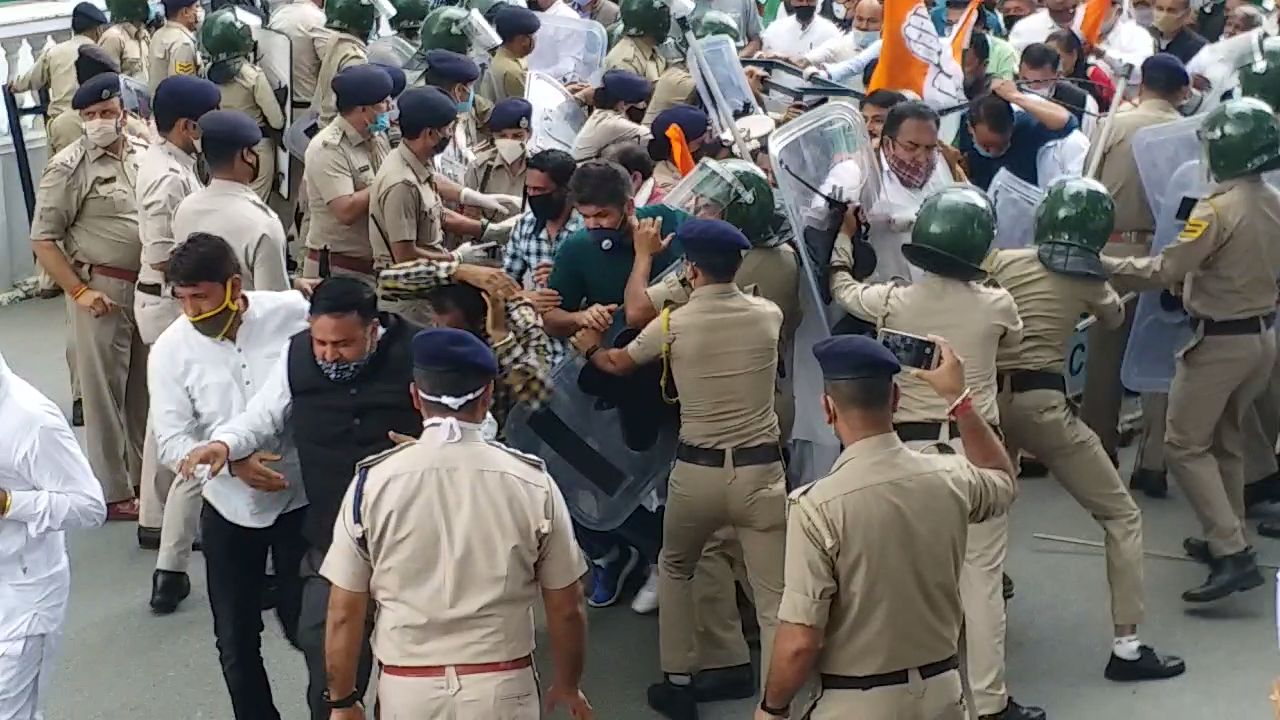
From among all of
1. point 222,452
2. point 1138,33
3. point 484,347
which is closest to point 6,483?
point 222,452

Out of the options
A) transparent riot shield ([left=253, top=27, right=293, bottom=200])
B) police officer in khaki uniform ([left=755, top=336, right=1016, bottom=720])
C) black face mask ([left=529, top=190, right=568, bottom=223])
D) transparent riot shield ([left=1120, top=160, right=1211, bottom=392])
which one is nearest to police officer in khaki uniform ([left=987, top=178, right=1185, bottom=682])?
transparent riot shield ([left=1120, top=160, right=1211, bottom=392])

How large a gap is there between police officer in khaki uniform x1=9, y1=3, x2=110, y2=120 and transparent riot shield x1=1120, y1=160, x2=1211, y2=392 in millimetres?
6747

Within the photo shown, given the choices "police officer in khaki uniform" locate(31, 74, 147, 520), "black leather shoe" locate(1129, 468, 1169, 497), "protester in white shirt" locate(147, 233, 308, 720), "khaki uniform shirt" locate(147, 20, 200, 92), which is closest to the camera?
"protester in white shirt" locate(147, 233, 308, 720)

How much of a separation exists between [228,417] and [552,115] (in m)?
3.72

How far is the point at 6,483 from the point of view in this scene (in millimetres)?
4223

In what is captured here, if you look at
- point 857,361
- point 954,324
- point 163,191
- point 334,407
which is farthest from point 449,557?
point 163,191

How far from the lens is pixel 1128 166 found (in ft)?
23.7

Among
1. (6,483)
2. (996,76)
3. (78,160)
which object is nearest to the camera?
(6,483)

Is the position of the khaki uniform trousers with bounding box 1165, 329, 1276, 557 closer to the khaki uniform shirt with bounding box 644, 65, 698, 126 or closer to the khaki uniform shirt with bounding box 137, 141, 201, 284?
the khaki uniform shirt with bounding box 644, 65, 698, 126

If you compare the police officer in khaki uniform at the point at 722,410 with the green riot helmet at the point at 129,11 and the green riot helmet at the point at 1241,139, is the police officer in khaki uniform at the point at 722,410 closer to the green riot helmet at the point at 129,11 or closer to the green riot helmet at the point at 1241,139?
the green riot helmet at the point at 1241,139

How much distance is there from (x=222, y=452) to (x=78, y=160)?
3.11 meters

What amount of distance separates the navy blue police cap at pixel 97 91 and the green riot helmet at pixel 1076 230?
4151 mm

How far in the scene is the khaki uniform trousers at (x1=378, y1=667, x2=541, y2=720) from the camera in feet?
12.1

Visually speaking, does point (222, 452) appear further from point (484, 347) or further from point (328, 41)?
point (328, 41)
